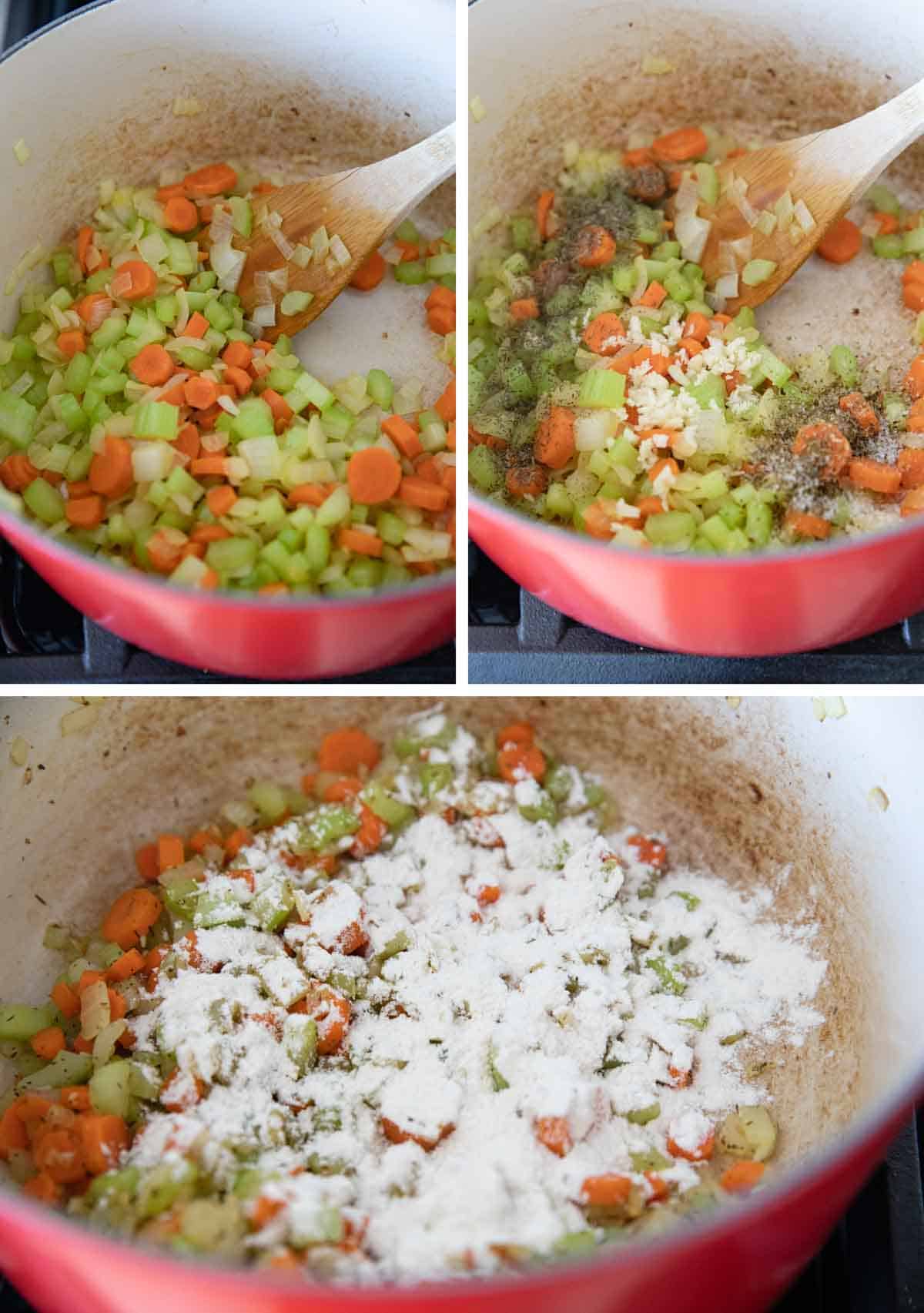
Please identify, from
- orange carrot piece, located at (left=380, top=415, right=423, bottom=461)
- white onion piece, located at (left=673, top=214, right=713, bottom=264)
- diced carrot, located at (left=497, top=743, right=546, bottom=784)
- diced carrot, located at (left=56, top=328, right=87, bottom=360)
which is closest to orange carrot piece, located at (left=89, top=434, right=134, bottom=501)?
diced carrot, located at (left=56, top=328, right=87, bottom=360)

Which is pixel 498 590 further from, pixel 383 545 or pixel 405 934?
pixel 405 934

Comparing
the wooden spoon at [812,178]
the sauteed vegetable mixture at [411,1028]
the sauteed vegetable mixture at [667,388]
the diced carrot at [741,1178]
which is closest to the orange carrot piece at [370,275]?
the sauteed vegetable mixture at [667,388]

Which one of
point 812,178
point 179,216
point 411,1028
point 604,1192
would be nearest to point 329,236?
point 179,216

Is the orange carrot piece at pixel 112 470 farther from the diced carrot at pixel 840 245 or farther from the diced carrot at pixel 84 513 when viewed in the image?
the diced carrot at pixel 840 245

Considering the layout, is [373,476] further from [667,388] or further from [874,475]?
[874,475]

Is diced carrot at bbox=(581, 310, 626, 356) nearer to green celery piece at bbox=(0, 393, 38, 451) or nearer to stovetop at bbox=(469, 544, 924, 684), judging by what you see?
stovetop at bbox=(469, 544, 924, 684)
